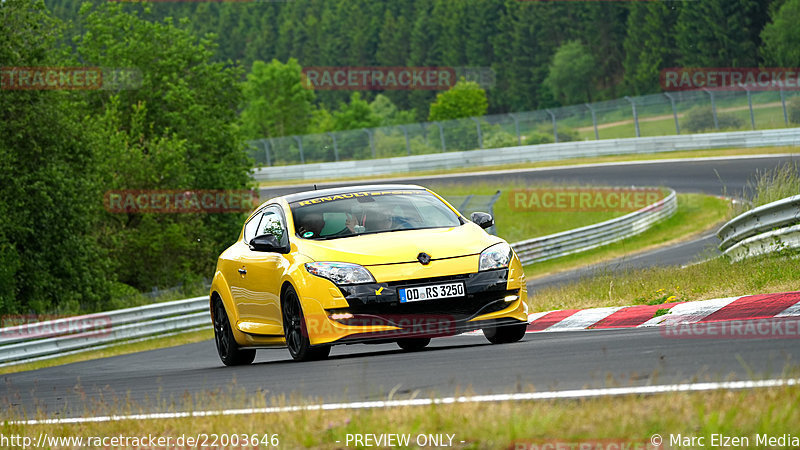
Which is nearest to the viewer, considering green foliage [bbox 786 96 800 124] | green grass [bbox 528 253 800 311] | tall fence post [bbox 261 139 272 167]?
green grass [bbox 528 253 800 311]

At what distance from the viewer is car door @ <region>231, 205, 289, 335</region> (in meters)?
9.84

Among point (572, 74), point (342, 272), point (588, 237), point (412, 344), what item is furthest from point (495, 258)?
point (572, 74)

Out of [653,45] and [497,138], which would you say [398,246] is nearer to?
[497,138]

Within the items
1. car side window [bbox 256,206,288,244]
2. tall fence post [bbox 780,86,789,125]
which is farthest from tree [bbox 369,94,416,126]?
car side window [bbox 256,206,288,244]

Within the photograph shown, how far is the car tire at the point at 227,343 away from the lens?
11.2 metres

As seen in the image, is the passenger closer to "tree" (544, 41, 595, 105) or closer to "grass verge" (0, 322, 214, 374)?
"grass verge" (0, 322, 214, 374)

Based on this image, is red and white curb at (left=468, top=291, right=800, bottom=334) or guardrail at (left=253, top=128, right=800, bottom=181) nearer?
red and white curb at (left=468, top=291, right=800, bottom=334)

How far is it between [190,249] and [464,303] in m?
31.5

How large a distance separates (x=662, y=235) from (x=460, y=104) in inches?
3422

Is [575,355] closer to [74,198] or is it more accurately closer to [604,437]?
[604,437]

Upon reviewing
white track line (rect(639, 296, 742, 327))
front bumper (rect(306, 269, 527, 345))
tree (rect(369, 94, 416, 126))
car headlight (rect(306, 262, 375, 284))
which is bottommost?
tree (rect(369, 94, 416, 126))

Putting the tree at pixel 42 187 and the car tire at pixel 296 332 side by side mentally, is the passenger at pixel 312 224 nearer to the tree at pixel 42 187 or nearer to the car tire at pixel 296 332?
the car tire at pixel 296 332

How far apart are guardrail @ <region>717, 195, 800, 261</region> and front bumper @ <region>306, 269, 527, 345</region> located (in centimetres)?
528

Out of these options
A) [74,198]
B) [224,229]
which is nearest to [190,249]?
[224,229]
